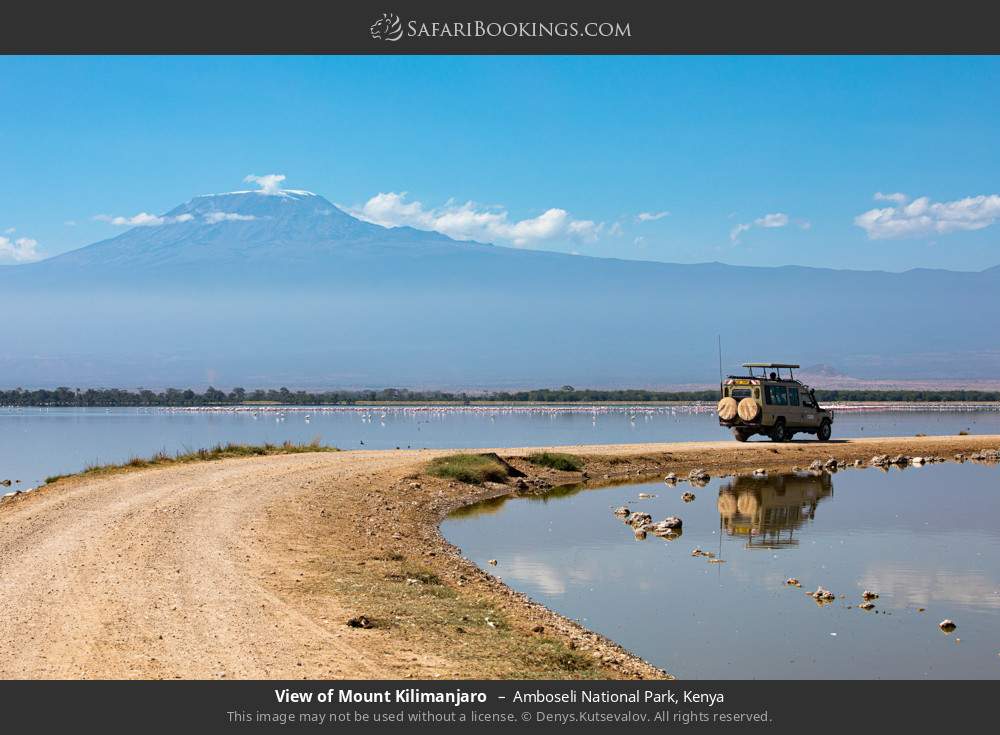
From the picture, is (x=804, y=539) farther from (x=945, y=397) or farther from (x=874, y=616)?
(x=945, y=397)

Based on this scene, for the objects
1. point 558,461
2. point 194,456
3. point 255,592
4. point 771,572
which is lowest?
point 771,572

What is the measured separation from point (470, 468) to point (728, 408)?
45.4ft

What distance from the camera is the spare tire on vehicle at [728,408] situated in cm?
4284

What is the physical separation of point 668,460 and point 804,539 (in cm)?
1613

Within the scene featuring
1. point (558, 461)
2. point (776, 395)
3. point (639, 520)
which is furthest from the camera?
point (776, 395)

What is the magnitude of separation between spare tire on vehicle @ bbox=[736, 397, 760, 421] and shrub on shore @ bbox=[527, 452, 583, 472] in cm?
823

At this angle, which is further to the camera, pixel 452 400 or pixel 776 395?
pixel 452 400

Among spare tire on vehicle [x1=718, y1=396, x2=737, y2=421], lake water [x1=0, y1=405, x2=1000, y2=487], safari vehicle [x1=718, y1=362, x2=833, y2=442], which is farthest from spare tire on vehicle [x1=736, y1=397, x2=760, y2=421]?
lake water [x1=0, y1=405, x2=1000, y2=487]

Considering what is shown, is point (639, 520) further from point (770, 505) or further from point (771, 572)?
point (770, 505)

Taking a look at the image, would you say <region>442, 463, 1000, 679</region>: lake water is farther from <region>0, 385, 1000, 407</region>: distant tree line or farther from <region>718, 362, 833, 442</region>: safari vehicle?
<region>0, 385, 1000, 407</region>: distant tree line

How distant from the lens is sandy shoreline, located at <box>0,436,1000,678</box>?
11.6 meters

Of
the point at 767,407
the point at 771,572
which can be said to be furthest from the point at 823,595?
the point at 767,407

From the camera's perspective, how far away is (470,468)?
3316 centimetres
